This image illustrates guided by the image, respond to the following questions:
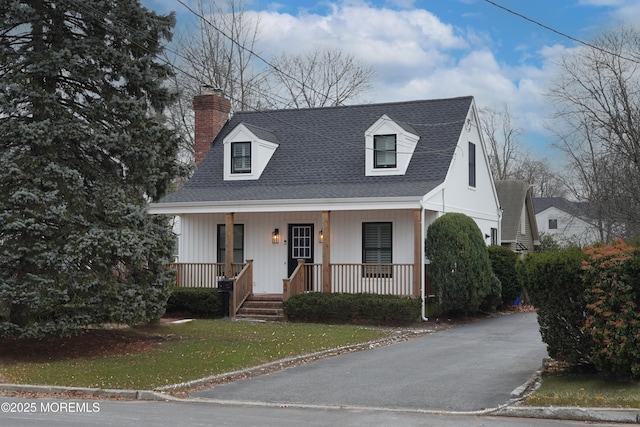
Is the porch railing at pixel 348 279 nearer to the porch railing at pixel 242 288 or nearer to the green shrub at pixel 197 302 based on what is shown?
the porch railing at pixel 242 288

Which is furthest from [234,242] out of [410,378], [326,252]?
[410,378]

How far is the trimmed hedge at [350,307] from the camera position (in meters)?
21.1

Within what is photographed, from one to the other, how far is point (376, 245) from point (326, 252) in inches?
71.0

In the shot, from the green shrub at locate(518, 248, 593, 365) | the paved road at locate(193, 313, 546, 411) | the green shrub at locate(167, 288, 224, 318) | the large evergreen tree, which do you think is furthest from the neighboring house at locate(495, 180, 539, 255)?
the green shrub at locate(518, 248, 593, 365)

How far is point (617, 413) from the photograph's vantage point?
31.7ft

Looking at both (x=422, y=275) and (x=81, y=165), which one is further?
(x=422, y=275)

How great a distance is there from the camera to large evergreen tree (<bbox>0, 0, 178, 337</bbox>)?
584 inches

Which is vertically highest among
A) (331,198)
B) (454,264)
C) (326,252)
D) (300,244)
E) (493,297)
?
(331,198)

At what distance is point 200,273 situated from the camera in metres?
25.0

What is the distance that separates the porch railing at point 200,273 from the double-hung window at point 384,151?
5.53 metres

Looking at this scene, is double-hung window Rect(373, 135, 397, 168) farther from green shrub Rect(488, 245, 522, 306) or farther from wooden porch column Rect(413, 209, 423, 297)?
green shrub Rect(488, 245, 522, 306)

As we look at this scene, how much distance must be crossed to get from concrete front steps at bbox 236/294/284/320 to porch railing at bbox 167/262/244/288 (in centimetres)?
153

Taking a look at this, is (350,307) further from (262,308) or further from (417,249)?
(262,308)

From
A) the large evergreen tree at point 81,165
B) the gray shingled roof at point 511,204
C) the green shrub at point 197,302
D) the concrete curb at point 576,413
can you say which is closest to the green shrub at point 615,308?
the concrete curb at point 576,413
